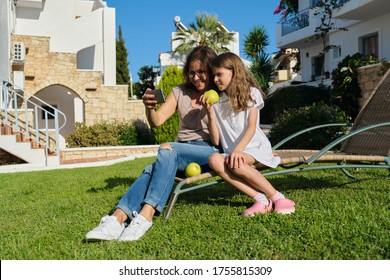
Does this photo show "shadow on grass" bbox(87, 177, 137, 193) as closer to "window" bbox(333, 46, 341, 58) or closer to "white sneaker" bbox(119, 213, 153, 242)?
"white sneaker" bbox(119, 213, 153, 242)

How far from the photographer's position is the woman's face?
348cm

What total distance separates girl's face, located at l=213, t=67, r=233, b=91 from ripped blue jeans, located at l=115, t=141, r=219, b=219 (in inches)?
21.3

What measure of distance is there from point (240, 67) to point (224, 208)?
116 cm

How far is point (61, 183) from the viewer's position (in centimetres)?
600

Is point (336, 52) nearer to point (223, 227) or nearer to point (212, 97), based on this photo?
point (212, 97)

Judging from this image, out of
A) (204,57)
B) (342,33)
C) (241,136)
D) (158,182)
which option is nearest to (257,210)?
(241,136)

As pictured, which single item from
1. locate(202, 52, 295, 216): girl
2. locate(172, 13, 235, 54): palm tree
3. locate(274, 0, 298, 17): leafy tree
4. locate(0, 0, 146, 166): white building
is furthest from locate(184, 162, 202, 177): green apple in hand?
locate(172, 13, 235, 54): palm tree

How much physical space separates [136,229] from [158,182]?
40 centimetres

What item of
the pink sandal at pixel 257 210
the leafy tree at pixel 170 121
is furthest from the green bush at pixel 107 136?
the pink sandal at pixel 257 210

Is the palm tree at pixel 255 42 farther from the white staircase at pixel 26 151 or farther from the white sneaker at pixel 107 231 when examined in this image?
the white sneaker at pixel 107 231

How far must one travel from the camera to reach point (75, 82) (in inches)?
620

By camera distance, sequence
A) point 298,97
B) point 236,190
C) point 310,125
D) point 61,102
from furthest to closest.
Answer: point 61,102 < point 298,97 < point 310,125 < point 236,190

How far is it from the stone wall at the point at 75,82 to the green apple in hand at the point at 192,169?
42.4ft
